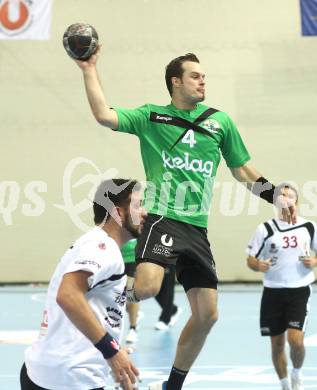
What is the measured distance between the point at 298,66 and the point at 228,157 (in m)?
12.1

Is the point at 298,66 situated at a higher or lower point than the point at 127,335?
higher

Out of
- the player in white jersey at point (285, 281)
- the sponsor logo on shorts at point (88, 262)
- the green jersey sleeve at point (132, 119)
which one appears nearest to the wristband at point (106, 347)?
the sponsor logo on shorts at point (88, 262)

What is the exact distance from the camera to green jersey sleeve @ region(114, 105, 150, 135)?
7180 mm

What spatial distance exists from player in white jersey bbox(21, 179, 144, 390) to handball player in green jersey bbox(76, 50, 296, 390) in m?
2.26

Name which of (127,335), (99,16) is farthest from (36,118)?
(127,335)

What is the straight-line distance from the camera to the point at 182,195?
7.26m

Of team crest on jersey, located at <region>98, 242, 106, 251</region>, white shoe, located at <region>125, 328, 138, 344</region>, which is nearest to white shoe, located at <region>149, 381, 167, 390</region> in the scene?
team crest on jersey, located at <region>98, 242, 106, 251</region>

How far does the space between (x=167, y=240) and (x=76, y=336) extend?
257 centimetres

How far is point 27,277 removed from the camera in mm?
19719

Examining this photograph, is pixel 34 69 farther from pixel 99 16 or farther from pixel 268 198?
pixel 268 198

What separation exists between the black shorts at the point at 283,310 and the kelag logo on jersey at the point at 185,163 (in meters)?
2.33

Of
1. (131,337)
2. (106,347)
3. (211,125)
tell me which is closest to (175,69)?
(211,125)

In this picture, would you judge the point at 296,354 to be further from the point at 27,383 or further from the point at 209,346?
the point at 27,383

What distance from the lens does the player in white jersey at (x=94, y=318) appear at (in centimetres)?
443
